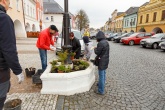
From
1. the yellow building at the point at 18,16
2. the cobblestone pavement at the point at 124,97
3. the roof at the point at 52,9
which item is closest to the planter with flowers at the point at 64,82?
the cobblestone pavement at the point at 124,97

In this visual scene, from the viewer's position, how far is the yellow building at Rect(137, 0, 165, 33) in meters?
28.3

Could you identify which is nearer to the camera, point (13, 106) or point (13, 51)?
point (13, 51)

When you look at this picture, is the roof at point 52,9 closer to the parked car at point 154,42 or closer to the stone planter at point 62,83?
the parked car at point 154,42

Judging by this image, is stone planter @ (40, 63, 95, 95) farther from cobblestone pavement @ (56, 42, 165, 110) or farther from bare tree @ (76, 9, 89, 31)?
A: bare tree @ (76, 9, 89, 31)

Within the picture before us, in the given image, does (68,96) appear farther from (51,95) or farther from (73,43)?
(73,43)

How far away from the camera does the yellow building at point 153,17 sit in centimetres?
2827

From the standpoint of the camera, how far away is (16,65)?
1999mm

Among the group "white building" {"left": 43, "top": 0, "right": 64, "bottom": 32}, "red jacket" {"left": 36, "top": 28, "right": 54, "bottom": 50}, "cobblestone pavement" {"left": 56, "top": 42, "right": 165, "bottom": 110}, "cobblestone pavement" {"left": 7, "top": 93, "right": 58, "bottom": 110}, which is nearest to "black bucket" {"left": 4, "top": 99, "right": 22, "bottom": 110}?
"cobblestone pavement" {"left": 7, "top": 93, "right": 58, "bottom": 110}

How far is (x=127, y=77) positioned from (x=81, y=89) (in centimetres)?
228

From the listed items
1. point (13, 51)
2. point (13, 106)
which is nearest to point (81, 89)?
point (13, 106)

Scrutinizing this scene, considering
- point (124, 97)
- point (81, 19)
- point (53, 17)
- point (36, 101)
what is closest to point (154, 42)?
point (124, 97)

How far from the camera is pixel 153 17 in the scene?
102 feet

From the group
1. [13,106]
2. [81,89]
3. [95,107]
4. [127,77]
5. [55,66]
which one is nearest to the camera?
[13,106]

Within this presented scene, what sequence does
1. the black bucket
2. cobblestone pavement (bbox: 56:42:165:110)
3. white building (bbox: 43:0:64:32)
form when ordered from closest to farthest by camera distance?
the black bucket
cobblestone pavement (bbox: 56:42:165:110)
white building (bbox: 43:0:64:32)
